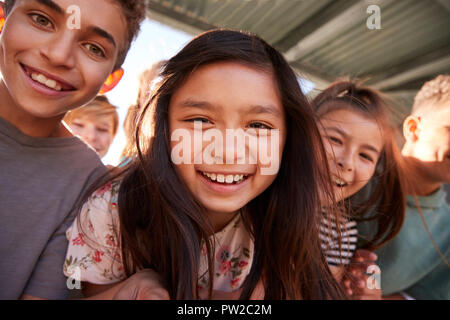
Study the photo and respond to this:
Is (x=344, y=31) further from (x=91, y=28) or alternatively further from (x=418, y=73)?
(x=91, y=28)

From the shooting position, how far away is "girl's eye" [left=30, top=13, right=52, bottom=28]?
0.69 m

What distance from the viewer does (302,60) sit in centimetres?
180

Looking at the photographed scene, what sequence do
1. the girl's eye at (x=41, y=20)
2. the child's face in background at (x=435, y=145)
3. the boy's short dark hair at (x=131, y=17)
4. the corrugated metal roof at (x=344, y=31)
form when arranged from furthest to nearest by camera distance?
the corrugated metal roof at (x=344, y=31) < the child's face in background at (x=435, y=145) < the boy's short dark hair at (x=131, y=17) < the girl's eye at (x=41, y=20)

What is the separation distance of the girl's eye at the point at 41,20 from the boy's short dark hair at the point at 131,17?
119 mm

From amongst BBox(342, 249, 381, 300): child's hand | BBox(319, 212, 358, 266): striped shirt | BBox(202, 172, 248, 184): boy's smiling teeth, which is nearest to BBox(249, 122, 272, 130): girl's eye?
BBox(202, 172, 248, 184): boy's smiling teeth

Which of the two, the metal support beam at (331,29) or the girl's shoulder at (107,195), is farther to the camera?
the metal support beam at (331,29)

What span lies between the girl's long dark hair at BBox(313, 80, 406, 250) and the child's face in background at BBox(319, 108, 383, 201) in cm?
4

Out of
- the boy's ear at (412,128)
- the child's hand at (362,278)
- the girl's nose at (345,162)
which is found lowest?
the child's hand at (362,278)

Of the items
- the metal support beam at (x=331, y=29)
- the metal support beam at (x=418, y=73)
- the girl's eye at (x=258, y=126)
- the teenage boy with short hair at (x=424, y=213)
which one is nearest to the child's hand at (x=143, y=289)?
the girl's eye at (x=258, y=126)

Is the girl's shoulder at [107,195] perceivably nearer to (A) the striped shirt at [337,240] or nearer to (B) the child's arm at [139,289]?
(B) the child's arm at [139,289]

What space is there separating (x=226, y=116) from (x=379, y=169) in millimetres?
755

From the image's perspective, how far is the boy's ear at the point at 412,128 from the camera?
3.68 ft

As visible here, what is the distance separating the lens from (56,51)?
2.21 feet

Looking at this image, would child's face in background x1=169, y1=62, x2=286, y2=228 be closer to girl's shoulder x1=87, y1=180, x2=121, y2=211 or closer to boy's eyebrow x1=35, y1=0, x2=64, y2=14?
girl's shoulder x1=87, y1=180, x2=121, y2=211
